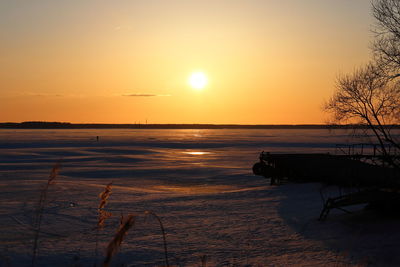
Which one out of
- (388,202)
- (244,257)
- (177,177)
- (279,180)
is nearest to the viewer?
(244,257)

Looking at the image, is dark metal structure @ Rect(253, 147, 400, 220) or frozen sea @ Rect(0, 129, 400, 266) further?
dark metal structure @ Rect(253, 147, 400, 220)

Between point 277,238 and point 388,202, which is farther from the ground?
point 388,202

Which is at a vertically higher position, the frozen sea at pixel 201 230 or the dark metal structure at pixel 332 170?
the dark metal structure at pixel 332 170

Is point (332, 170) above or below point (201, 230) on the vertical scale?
above

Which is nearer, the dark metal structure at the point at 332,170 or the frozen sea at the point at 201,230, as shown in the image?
the frozen sea at the point at 201,230

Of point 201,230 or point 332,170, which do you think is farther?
point 332,170

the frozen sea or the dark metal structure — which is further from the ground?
the dark metal structure

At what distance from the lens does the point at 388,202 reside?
13648 millimetres

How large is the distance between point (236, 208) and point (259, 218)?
2.10m

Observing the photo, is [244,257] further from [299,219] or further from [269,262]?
[299,219]

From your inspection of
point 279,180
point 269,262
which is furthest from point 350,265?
point 279,180

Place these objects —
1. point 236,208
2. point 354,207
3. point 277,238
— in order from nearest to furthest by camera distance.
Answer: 1. point 277,238
2. point 354,207
3. point 236,208

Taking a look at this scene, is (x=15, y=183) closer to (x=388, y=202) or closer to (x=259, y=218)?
(x=259, y=218)

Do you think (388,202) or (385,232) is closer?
(385,232)
